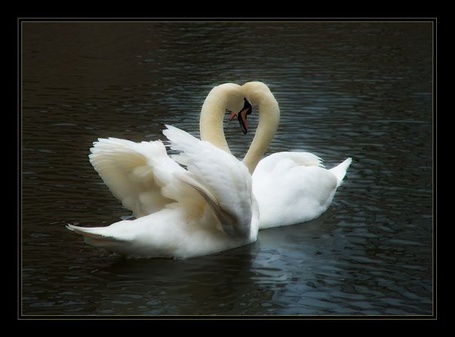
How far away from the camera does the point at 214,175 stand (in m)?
8.80

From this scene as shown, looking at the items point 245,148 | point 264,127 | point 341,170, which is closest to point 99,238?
point 264,127

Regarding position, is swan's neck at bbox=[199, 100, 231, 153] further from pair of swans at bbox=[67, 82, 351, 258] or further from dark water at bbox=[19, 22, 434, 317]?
dark water at bbox=[19, 22, 434, 317]

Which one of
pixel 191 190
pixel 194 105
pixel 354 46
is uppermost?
pixel 354 46

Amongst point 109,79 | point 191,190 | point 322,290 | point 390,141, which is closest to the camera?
point 322,290

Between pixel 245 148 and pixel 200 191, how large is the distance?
4.62 meters

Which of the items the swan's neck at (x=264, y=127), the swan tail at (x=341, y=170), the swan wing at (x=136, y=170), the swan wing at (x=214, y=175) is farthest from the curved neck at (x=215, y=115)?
the swan tail at (x=341, y=170)

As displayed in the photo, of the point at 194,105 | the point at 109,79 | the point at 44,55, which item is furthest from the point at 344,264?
the point at 44,55

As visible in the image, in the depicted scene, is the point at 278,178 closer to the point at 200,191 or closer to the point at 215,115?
the point at 215,115

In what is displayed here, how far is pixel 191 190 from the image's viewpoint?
9.27 metres

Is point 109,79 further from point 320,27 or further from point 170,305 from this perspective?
point 170,305

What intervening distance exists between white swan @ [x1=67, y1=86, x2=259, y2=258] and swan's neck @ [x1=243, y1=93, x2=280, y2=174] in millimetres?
1062

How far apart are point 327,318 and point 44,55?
13327 mm

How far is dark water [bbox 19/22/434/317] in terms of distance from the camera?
28.3ft

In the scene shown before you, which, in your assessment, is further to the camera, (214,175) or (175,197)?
(175,197)
